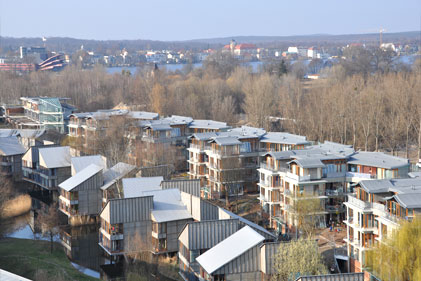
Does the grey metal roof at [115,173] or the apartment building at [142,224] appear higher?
the grey metal roof at [115,173]

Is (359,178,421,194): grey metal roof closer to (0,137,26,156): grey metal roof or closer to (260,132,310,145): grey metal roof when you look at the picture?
(260,132,310,145): grey metal roof

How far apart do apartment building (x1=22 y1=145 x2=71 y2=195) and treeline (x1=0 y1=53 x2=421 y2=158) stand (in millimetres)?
13479

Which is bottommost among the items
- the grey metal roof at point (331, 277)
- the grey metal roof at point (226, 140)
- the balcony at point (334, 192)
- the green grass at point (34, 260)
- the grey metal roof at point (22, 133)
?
the green grass at point (34, 260)

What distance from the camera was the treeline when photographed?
1255 inches

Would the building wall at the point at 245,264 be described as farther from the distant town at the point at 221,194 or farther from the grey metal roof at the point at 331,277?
the grey metal roof at the point at 331,277

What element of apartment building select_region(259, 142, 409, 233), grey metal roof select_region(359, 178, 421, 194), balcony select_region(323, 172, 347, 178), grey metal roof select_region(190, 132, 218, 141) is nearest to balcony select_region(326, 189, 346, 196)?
apartment building select_region(259, 142, 409, 233)

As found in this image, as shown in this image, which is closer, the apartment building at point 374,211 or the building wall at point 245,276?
the building wall at point 245,276

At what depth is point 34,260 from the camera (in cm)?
1706

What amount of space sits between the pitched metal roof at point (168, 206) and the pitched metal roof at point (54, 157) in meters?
8.63

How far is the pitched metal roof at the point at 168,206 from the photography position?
16906 millimetres

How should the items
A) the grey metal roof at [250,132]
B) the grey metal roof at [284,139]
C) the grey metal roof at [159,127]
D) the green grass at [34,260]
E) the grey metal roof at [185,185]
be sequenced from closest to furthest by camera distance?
the green grass at [34,260]
the grey metal roof at [185,185]
the grey metal roof at [284,139]
the grey metal roof at [250,132]
the grey metal roof at [159,127]

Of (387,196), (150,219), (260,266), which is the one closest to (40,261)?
(150,219)

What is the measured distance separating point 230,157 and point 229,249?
34.7 feet

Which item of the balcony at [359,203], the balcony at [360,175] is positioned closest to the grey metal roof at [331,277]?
the balcony at [359,203]
